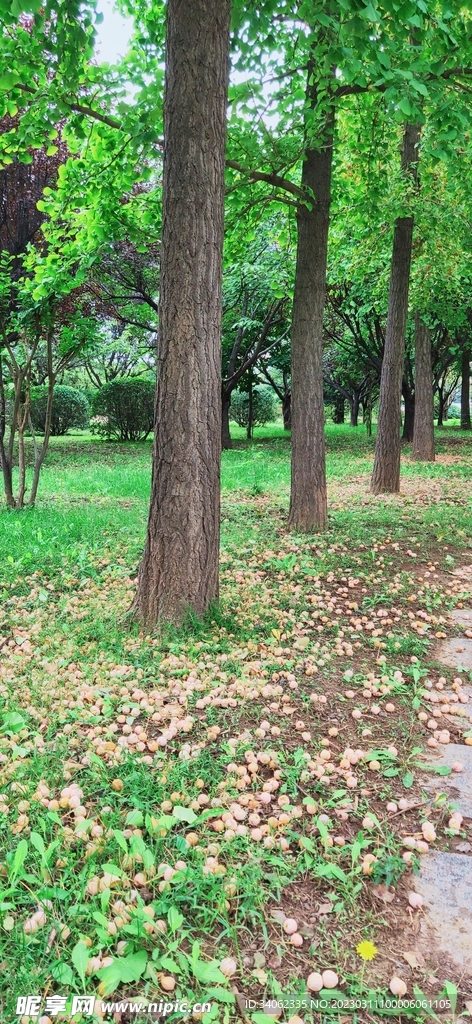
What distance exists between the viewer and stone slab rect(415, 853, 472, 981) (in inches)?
60.7

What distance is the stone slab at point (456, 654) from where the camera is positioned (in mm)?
3248

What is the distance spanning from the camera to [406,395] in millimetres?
15352

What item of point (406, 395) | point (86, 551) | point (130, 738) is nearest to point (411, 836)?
point (130, 738)

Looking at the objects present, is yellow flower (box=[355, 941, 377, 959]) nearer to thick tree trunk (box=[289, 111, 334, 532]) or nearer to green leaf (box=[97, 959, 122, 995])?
green leaf (box=[97, 959, 122, 995])

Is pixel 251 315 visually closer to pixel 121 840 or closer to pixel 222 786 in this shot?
pixel 222 786

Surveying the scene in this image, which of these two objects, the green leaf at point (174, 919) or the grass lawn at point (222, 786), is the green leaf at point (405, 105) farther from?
the green leaf at point (174, 919)

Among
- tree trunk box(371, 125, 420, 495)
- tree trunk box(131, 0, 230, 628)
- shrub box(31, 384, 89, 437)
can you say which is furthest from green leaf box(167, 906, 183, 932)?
shrub box(31, 384, 89, 437)

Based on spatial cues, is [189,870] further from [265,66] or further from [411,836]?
[265,66]

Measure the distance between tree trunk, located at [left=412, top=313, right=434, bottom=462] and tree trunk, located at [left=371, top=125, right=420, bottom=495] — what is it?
13.9 ft

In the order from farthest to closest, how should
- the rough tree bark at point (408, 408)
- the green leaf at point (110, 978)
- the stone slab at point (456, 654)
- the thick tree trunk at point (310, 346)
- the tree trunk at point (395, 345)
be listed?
the rough tree bark at point (408, 408) → the tree trunk at point (395, 345) → the thick tree trunk at point (310, 346) → the stone slab at point (456, 654) → the green leaf at point (110, 978)

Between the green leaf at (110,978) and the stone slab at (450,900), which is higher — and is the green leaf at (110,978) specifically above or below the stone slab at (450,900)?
above

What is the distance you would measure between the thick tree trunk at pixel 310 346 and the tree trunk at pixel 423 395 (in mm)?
7008

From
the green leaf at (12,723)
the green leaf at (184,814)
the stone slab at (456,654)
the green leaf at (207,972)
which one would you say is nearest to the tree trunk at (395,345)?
the stone slab at (456,654)

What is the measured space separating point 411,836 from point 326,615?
1.88m
